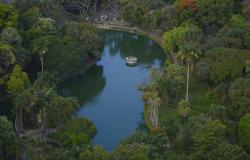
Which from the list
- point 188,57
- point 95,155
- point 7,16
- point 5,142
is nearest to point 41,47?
point 7,16

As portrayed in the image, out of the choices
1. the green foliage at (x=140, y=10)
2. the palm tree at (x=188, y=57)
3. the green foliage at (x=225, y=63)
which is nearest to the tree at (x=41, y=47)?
the palm tree at (x=188, y=57)

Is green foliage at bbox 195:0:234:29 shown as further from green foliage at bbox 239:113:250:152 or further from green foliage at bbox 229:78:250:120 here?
green foliage at bbox 239:113:250:152

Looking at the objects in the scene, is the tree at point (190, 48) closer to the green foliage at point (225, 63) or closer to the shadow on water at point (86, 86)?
the green foliage at point (225, 63)

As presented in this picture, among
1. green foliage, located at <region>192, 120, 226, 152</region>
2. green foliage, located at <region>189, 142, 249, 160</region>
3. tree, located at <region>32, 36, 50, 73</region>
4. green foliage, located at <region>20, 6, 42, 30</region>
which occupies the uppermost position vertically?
green foliage, located at <region>20, 6, 42, 30</region>

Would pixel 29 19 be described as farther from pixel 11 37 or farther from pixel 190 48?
pixel 190 48

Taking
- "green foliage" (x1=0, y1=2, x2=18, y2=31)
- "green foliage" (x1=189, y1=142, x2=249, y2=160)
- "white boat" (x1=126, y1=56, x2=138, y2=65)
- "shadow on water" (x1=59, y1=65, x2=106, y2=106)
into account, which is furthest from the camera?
"white boat" (x1=126, y1=56, x2=138, y2=65)

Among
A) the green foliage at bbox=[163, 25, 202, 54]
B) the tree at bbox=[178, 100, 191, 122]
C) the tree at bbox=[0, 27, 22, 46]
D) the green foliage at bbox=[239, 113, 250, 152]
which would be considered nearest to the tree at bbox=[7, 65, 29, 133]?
the tree at bbox=[0, 27, 22, 46]

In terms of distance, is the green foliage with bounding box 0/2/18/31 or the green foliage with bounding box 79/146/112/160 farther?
the green foliage with bounding box 0/2/18/31
